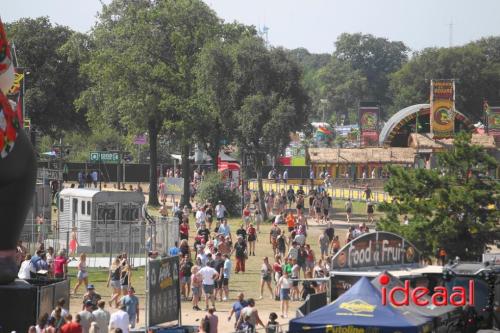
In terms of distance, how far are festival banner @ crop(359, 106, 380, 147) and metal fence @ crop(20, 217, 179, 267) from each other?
60847 mm

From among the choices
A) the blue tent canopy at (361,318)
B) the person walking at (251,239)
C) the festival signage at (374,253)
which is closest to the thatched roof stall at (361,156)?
the person walking at (251,239)

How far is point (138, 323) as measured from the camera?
1122 inches

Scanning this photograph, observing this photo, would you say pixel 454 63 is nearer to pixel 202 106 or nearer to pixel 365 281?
pixel 202 106

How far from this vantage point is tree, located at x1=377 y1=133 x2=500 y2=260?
34.8 m

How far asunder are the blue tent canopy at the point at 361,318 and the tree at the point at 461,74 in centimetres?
9951

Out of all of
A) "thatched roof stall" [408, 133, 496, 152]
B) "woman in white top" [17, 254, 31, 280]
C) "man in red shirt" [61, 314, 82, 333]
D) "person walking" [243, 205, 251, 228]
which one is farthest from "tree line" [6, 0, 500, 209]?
"man in red shirt" [61, 314, 82, 333]

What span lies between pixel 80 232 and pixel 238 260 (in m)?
4.66

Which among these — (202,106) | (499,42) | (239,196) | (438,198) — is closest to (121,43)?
(202,106)

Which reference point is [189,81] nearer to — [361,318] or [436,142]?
[436,142]

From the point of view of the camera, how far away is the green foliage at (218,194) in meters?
55.9

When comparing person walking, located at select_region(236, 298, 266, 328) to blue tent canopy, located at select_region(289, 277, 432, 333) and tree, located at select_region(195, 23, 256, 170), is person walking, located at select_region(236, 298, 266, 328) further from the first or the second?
tree, located at select_region(195, 23, 256, 170)

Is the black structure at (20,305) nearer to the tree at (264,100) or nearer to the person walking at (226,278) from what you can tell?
the person walking at (226,278)

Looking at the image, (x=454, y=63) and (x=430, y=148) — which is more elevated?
(x=454, y=63)

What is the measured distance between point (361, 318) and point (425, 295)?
197 cm
